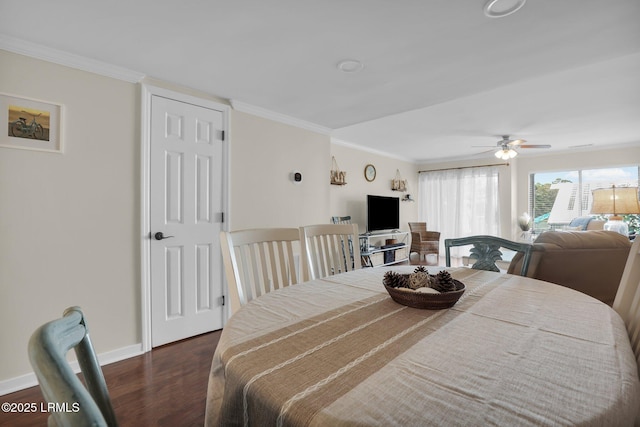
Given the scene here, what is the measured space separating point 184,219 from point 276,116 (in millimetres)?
1479

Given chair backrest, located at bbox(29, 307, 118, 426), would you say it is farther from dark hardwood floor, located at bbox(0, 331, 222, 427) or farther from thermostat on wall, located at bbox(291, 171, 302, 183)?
thermostat on wall, located at bbox(291, 171, 302, 183)

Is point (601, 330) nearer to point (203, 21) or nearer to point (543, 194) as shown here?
point (203, 21)

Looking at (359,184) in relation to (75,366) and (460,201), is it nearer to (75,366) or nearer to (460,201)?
(460,201)

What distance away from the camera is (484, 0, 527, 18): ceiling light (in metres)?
1.54

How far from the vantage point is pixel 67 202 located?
212cm

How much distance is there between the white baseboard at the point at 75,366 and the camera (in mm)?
1910

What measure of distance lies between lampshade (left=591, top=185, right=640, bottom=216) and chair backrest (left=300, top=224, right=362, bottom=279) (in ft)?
13.2

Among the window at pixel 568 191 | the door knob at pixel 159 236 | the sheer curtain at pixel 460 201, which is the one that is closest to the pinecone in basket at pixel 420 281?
the door knob at pixel 159 236

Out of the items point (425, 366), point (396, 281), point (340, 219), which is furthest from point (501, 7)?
Answer: point (340, 219)

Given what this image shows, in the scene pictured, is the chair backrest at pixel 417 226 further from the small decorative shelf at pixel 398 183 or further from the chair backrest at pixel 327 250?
the chair backrest at pixel 327 250

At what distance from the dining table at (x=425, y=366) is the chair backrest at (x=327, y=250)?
0.66 metres

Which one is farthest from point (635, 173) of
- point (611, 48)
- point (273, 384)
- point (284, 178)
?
point (273, 384)

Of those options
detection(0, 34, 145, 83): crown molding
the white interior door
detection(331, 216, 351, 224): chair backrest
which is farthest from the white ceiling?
detection(331, 216, 351, 224): chair backrest

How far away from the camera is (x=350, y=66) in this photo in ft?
7.39
